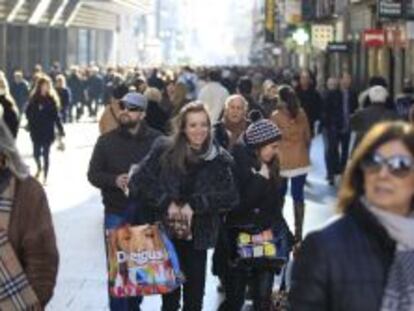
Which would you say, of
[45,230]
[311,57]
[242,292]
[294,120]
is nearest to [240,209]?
[242,292]

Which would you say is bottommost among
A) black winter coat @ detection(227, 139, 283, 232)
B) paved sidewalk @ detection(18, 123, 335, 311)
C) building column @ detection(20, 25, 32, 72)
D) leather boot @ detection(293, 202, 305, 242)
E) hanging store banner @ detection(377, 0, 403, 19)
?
paved sidewalk @ detection(18, 123, 335, 311)

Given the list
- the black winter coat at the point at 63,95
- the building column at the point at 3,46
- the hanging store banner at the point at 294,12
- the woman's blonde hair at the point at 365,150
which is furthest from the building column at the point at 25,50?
the woman's blonde hair at the point at 365,150

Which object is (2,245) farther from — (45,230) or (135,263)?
(135,263)

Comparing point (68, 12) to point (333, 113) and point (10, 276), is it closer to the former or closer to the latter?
point (333, 113)

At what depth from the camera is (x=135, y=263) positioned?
7133 millimetres

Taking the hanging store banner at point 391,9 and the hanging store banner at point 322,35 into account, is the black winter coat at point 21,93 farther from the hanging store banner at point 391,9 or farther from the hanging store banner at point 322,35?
the hanging store banner at point 322,35

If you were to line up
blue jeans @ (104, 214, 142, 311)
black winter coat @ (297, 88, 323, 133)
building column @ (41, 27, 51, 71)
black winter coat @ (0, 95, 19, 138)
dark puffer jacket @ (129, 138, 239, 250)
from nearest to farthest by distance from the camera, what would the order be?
dark puffer jacket @ (129, 138, 239, 250) → blue jeans @ (104, 214, 142, 311) → black winter coat @ (0, 95, 19, 138) → black winter coat @ (297, 88, 323, 133) → building column @ (41, 27, 51, 71)

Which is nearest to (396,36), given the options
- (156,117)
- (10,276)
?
(156,117)

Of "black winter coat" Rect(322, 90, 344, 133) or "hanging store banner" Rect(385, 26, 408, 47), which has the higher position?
"hanging store banner" Rect(385, 26, 408, 47)

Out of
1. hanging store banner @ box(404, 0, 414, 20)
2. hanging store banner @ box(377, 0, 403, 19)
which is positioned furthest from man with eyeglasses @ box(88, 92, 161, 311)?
hanging store banner @ box(377, 0, 403, 19)

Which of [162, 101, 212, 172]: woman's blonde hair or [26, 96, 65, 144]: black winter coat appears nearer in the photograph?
[162, 101, 212, 172]: woman's blonde hair

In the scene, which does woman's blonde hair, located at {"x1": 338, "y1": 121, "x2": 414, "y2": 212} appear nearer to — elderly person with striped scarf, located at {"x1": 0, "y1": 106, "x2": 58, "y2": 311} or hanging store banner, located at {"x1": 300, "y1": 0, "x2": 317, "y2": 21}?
elderly person with striped scarf, located at {"x1": 0, "y1": 106, "x2": 58, "y2": 311}

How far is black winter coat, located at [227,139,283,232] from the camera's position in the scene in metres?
7.94

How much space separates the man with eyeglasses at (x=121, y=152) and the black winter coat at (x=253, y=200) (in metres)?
0.63
